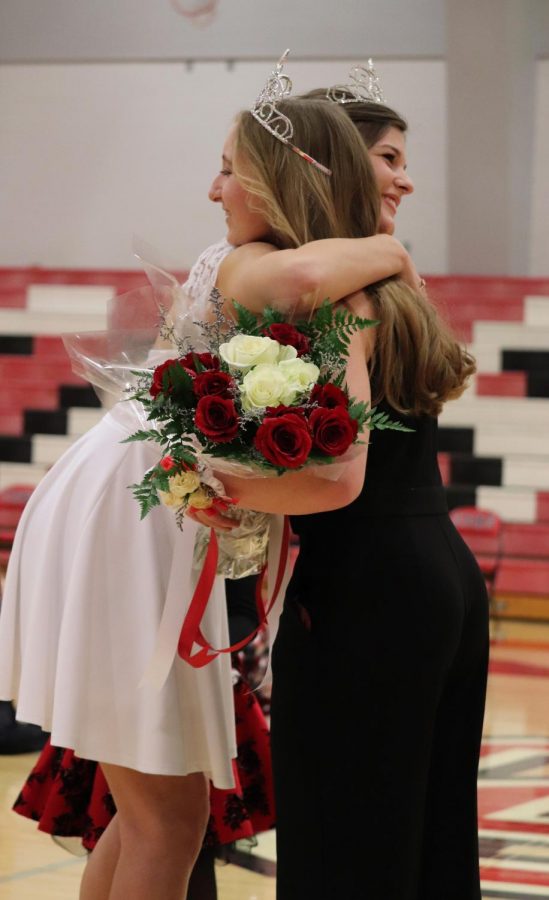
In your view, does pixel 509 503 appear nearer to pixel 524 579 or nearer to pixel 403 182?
pixel 524 579

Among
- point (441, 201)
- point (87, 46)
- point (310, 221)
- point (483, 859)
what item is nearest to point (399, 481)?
point (310, 221)

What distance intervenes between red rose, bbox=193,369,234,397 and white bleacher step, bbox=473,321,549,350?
792cm

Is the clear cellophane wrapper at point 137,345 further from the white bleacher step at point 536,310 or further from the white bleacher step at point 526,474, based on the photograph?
the white bleacher step at point 536,310

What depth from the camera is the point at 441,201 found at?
10914mm

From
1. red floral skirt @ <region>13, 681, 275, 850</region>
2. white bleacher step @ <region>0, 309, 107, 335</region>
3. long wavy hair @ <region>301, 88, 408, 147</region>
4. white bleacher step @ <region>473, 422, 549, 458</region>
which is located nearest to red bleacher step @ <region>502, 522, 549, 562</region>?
white bleacher step @ <region>473, 422, 549, 458</region>

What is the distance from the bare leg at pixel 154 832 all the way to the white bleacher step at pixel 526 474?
21.8 feet

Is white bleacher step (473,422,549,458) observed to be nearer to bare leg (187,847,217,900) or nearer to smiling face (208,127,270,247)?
bare leg (187,847,217,900)

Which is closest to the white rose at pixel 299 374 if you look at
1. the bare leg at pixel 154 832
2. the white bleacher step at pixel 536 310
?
the bare leg at pixel 154 832

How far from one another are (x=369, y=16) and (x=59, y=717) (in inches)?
382

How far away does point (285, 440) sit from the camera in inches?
62.7

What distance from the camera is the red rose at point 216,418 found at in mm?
1609

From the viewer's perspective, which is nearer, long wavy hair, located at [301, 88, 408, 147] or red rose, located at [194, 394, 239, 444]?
red rose, located at [194, 394, 239, 444]

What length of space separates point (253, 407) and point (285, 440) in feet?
0.25

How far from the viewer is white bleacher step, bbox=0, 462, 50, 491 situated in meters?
8.95
